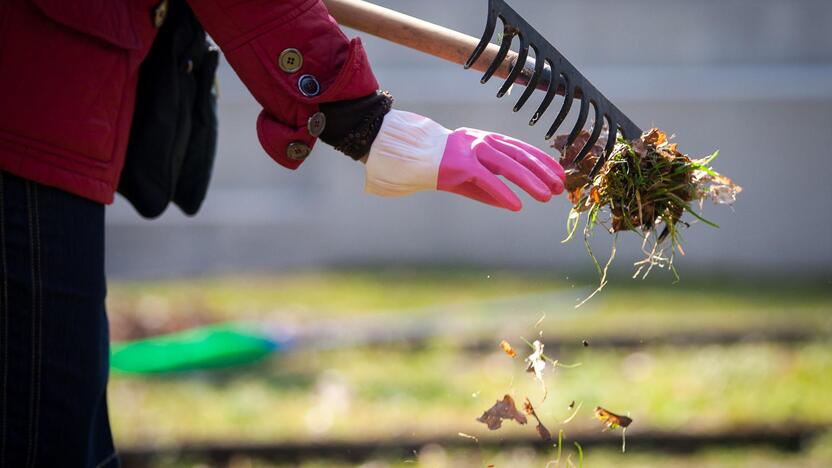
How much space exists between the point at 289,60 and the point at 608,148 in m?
0.75

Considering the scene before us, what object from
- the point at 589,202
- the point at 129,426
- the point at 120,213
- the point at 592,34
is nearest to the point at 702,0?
the point at 592,34

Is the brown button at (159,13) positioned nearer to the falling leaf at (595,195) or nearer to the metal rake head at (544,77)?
the metal rake head at (544,77)

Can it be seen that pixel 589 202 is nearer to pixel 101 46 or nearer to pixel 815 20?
pixel 101 46

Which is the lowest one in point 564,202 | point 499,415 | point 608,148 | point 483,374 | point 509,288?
point 499,415

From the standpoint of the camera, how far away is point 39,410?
226 centimetres

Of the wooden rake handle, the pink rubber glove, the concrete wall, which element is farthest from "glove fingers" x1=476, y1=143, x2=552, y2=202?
the concrete wall

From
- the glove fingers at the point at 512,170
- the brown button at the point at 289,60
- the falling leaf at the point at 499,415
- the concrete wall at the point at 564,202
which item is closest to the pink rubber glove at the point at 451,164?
the glove fingers at the point at 512,170

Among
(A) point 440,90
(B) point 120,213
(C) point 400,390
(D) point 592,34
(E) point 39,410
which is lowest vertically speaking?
(E) point 39,410

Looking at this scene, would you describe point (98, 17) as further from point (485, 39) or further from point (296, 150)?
point (485, 39)

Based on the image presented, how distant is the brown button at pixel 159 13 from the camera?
7.93 ft

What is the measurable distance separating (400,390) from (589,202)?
9.30 feet

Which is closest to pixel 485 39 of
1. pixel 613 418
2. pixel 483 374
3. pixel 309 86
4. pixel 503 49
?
pixel 503 49

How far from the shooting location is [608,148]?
8.48 ft

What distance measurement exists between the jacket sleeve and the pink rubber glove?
0.12 metres
